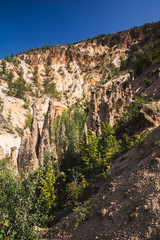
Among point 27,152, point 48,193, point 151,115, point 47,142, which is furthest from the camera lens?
point 47,142

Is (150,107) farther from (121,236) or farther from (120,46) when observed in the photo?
(120,46)

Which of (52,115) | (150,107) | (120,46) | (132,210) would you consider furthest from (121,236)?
(120,46)

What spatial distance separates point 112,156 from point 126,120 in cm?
959

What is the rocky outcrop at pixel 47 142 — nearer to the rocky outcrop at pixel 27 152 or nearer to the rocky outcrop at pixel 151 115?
A: the rocky outcrop at pixel 27 152

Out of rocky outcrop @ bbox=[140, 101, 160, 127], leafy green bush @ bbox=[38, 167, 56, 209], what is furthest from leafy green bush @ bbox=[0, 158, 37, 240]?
rocky outcrop @ bbox=[140, 101, 160, 127]

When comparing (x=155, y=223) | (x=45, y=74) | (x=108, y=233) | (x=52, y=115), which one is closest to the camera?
(x=155, y=223)

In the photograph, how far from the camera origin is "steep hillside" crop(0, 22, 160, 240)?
7625 millimetres

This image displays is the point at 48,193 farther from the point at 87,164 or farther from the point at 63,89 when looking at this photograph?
the point at 63,89

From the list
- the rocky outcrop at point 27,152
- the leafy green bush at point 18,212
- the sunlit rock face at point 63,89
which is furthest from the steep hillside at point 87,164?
the sunlit rock face at point 63,89

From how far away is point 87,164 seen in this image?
1794 centimetres

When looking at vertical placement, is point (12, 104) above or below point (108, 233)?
above

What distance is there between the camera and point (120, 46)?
94.1 metres

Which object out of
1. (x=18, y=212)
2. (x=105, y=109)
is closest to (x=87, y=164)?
(x=18, y=212)

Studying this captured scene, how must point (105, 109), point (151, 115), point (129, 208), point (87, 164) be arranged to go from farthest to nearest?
point (105, 109)
point (151, 115)
point (87, 164)
point (129, 208)
